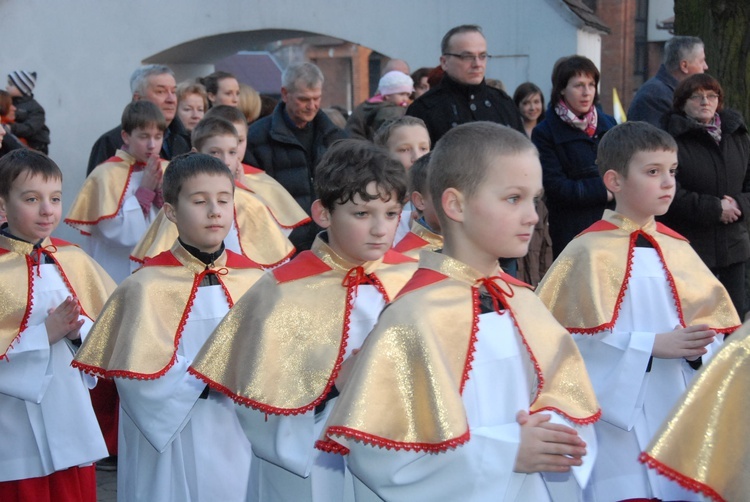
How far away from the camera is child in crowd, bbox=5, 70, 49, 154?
974 cm

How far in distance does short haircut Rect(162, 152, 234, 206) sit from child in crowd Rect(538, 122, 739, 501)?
1.53 m

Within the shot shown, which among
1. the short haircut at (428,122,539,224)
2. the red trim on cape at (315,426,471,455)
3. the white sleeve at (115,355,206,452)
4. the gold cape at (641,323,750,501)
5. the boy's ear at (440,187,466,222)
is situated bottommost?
the white sleeve at (115,355,206,452)

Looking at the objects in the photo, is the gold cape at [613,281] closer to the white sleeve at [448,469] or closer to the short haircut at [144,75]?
Answer: the white sleeve at [448,469]

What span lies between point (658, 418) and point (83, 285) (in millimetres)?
2736

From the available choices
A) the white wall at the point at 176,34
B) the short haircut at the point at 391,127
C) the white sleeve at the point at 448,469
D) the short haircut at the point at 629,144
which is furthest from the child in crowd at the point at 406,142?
the white wall at the point at 176,34

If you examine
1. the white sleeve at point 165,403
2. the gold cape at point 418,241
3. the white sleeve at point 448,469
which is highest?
the gold cape at point 418,241

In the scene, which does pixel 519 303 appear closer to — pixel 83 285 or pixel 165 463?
pixel 165 463

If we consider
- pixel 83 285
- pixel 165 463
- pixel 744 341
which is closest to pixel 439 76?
pixel 83 285

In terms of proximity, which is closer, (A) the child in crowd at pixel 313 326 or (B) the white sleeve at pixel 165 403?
(A) the child in crowd at pixel 313 326

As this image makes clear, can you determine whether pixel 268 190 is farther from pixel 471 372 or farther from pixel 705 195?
pixel 471 372

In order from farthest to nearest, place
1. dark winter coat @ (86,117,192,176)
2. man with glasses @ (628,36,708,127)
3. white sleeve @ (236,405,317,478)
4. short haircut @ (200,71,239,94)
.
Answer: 1. short haircut @ (200,71,239,94)
2. man with glasses @ (628,36,708,127)
3. dark winter coat @ (86,117,192,176)
4. white sleeve @ (236,405,317,478)

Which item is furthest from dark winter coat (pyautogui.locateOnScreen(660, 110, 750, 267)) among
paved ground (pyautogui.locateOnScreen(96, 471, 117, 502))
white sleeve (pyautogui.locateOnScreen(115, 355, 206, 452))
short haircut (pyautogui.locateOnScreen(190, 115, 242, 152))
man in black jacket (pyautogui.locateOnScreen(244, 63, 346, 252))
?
paved ground (pyautogui.locateOnScreen(96, 471, 117, 502))

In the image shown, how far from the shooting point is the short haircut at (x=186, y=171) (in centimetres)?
480

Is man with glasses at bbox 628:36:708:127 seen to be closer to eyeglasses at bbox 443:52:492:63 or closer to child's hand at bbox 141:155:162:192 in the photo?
eyeglasses at bbox 443:52:492:63
